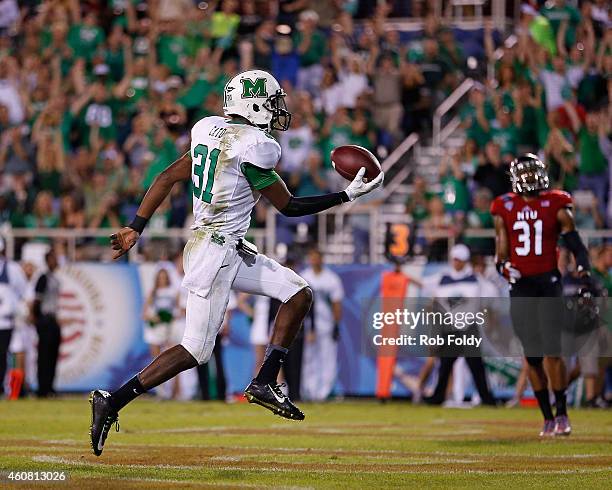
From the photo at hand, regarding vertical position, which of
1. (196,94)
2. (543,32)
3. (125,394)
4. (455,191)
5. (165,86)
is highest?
(543,32)

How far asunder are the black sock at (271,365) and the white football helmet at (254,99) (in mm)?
1232

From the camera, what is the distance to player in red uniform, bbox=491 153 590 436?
972cm

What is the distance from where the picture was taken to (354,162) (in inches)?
311

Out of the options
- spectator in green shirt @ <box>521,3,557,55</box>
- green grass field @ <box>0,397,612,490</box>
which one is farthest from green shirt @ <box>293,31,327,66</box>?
green grass field @ <box>0,397,612,490</box>

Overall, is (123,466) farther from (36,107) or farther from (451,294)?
(36,107)

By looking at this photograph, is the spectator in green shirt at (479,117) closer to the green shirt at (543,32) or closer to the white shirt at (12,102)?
the green shirt at (543,32)

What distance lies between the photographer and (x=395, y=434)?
33.0 feet

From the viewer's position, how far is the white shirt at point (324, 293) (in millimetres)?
14977

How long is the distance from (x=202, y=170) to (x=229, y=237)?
0.40 meters

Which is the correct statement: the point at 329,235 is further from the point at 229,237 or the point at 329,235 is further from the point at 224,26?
the point at 229,237

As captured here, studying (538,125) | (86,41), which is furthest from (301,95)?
(86,41)

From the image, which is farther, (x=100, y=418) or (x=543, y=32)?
(x=543, y=32)

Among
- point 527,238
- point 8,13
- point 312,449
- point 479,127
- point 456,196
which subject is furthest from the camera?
point 8,13

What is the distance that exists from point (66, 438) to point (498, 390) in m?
6.42
